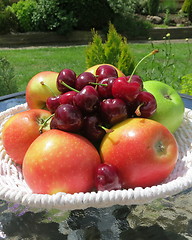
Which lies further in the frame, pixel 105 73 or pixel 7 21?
pixel 7 21

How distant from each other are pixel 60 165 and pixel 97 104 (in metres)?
0.20

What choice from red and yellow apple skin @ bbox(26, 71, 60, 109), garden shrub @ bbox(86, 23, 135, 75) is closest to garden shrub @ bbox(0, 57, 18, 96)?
garden shrub @ bbox(86, 23, 135, 75)

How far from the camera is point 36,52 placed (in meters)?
5.80

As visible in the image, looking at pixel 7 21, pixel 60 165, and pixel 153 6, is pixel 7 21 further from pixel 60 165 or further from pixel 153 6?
pixel 60 165

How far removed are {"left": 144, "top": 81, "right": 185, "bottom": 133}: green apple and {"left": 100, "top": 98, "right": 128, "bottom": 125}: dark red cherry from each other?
133 mm

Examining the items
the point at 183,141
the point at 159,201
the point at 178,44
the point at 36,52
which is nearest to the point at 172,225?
the point at 159,201

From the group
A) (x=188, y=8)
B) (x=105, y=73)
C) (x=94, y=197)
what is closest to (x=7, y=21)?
(x=188, y=8)

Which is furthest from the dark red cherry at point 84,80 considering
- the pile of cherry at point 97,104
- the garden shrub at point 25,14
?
the garden shrub at point 25,14

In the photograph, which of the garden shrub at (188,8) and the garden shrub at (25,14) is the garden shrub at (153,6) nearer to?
Result: the garden shrub at (188,8)

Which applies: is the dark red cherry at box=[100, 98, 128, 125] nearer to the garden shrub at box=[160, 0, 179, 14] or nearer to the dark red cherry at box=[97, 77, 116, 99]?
the dark red cherry at box=[97, 77, 116, 99]

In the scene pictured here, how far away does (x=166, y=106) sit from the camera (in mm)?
1006

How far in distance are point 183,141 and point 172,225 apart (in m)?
0.27

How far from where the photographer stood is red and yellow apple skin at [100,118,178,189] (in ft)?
2.64

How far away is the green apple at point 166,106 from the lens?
0.99 meters
